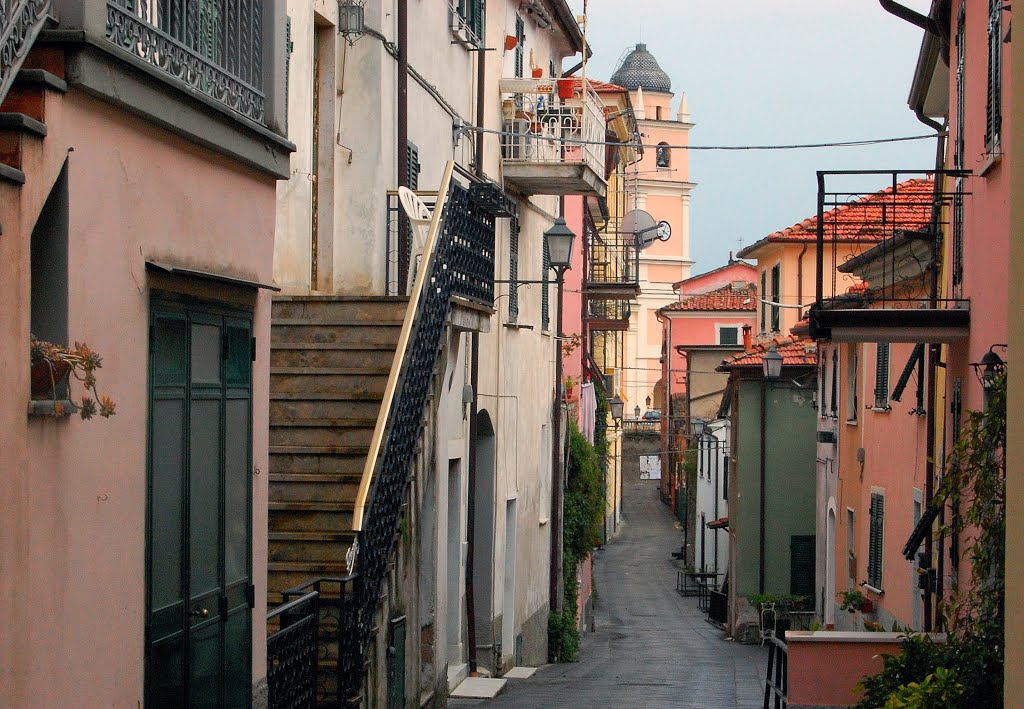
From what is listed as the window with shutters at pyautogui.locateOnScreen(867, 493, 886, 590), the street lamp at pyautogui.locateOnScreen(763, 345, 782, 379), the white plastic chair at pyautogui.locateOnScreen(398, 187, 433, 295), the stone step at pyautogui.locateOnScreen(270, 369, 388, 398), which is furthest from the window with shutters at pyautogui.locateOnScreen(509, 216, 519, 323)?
the stone step at pyautogui.locateOnScreen(270, 369, 388, 398)

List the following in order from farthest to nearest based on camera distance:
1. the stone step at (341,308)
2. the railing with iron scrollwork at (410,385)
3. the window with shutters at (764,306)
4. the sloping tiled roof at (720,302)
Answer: the sloping tiled roof at (720,302) → the window with shutters at (764,306) → the stone step at (341,308) → the railing with iron scrollwork at (410,385)

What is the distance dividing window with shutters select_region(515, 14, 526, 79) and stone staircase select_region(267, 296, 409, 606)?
11713mm

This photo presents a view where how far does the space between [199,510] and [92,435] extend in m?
1.49

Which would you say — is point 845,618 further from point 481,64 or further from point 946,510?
point 481,64

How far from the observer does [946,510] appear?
15.2 m

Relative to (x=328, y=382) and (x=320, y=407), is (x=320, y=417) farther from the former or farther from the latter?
(x=328, y=382)

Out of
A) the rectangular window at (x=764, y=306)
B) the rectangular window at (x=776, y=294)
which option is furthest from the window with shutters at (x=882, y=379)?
the rectangular window at (x=764, y=306)

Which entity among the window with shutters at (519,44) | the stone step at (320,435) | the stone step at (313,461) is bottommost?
the stone step at (313,461)

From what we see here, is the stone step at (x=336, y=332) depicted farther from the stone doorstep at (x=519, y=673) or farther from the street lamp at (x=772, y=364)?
the street lamp at (x=772, y=364)

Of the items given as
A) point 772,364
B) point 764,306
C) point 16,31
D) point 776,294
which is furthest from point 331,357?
point 764,306

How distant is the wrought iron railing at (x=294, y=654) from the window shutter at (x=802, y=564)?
23818 mm

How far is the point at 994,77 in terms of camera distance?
39.7 feet

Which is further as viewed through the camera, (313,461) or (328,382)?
(328,382)

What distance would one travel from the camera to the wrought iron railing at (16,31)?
531cm
